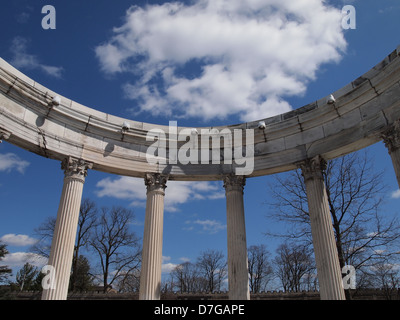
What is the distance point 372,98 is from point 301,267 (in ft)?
299

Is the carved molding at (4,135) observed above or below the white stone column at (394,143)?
above

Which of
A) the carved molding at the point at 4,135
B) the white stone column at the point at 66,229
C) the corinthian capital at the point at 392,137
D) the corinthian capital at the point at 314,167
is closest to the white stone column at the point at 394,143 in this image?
the corinthian capital at the point at 392,137

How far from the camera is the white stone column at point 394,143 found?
28.4m

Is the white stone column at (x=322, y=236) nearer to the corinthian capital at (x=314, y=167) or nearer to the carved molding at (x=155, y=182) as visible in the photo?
the corinthian capital at (x=314, y=167)

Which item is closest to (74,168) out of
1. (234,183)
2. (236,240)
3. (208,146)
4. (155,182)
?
(155,182)

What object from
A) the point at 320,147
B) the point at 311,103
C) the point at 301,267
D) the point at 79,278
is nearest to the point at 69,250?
the point at 320,147

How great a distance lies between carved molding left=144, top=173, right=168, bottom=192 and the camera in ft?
121

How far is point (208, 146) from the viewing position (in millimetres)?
39812

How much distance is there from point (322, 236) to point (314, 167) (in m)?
6.92

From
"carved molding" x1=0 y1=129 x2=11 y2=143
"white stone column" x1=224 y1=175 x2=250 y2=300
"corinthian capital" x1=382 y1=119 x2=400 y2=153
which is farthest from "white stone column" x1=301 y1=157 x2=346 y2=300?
"carved molding" x1=0 y1=129 x2=11 y2=143

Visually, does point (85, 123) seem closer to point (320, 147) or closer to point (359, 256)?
point (320, 147)

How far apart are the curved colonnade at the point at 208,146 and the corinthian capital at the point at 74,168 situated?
100mm

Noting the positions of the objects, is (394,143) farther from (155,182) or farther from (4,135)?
(4,135)

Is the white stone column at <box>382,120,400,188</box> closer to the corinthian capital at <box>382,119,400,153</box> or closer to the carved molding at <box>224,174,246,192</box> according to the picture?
the corinthian capital at <box>382,119,400,153</box>
